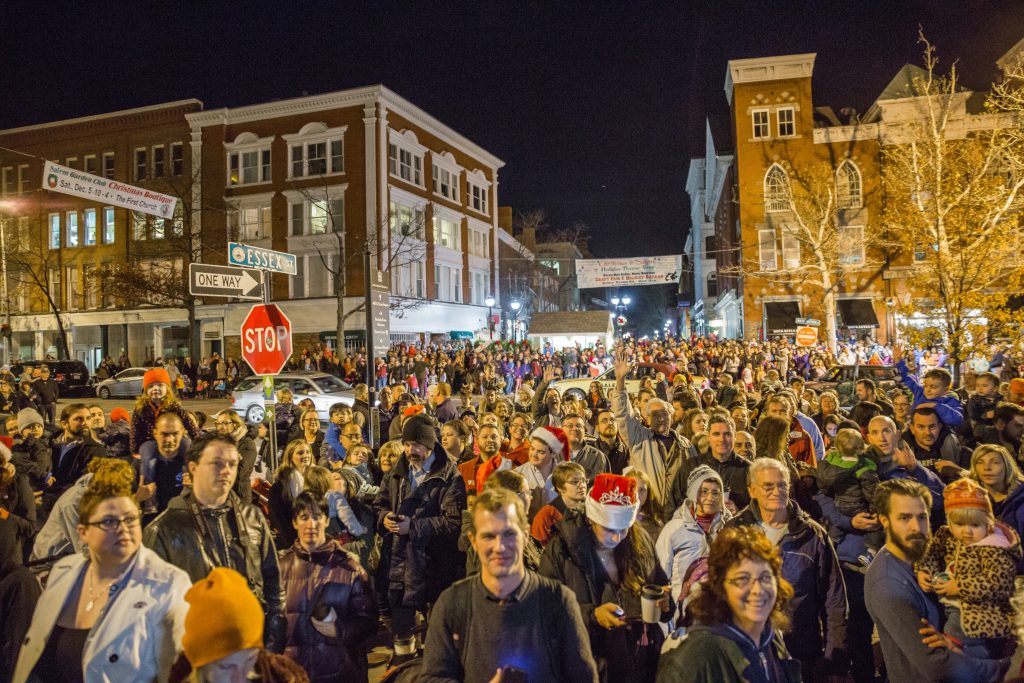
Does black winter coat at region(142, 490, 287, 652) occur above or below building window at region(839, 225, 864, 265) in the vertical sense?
below

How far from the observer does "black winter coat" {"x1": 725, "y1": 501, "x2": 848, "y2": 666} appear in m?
3.57

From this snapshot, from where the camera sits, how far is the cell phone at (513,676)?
2.42 metres

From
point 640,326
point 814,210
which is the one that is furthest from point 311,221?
point 640,326

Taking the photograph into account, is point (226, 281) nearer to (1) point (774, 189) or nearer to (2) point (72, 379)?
(2) point (72, 379)

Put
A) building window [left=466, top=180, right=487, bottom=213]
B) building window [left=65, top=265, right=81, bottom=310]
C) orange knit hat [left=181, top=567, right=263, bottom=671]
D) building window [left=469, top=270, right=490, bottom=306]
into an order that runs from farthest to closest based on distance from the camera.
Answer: building window [left=466, top=180, right=487, bottom=213]
building window [left=469, top=270, right=490, bottom=306]
building window [left=65, top=265, right=81, bottom=310]
orange knit hat [left=181, top=567, right=263, bottom=671]

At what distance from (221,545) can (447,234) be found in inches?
1507

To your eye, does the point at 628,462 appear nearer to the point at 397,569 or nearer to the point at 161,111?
the point at 397,569

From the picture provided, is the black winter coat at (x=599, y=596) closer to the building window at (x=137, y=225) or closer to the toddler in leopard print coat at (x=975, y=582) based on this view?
the toddler in leopard print coat at (x=975, y=582)

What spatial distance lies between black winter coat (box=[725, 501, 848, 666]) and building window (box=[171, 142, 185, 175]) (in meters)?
40.7

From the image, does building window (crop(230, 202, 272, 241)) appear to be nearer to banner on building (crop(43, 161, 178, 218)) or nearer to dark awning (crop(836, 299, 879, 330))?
banner on building (crop(43, 161, 178, 218))

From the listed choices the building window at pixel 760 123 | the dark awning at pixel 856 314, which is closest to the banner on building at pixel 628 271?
the dark awning at pixel 856 314

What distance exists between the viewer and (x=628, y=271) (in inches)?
1131

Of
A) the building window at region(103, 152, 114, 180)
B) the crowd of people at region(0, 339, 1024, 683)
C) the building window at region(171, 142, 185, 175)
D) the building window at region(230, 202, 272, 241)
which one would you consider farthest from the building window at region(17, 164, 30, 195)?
the crowd of people at region(0, 339, 1024, 683)

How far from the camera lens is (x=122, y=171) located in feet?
124
